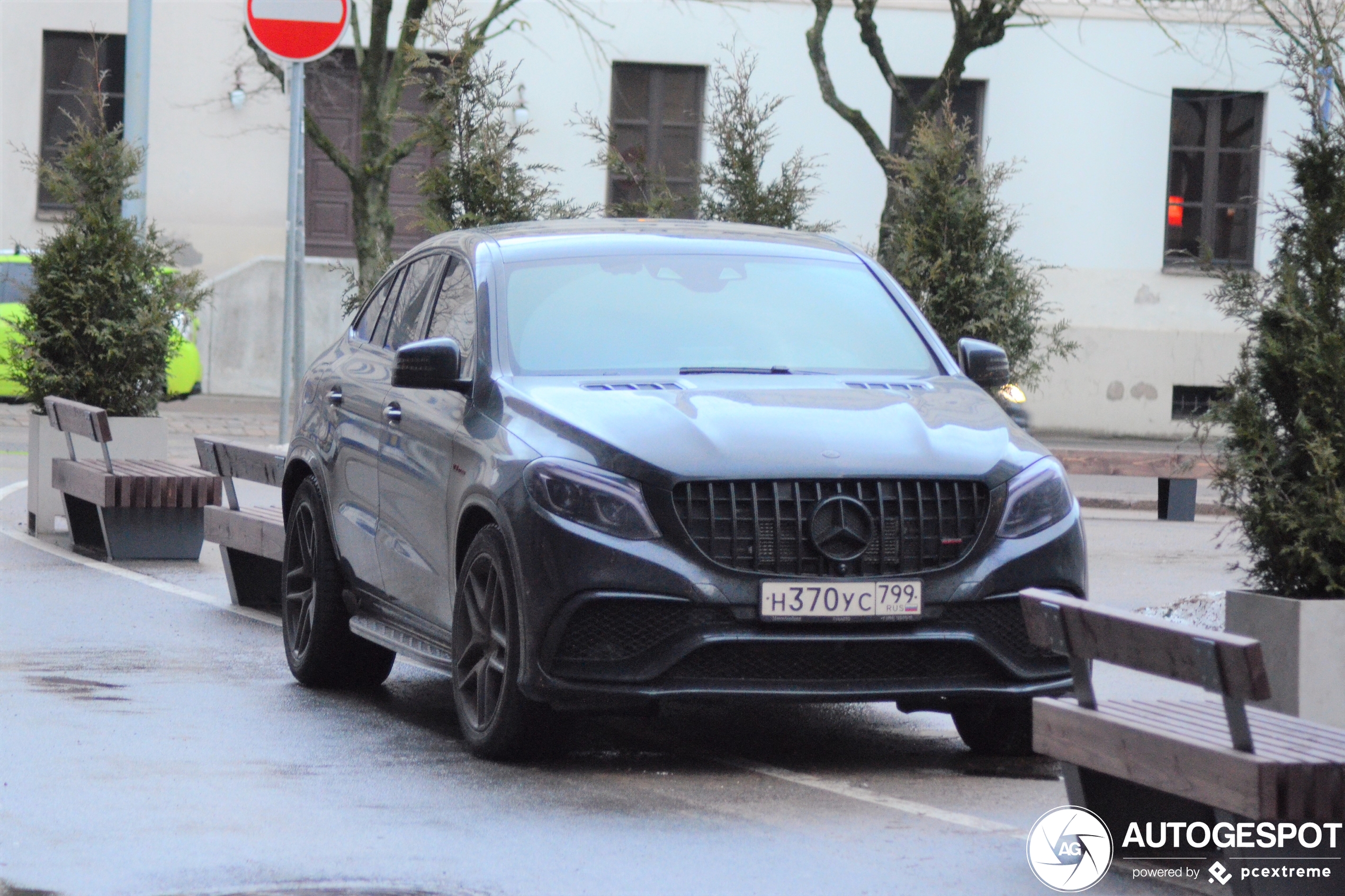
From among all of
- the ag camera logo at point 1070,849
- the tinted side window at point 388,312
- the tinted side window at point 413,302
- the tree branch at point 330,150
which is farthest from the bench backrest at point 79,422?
the tree branch at point 330,150

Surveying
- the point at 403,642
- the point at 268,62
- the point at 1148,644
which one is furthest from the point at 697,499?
the point at 268,62

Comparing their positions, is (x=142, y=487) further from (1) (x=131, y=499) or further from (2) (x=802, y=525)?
(2) (x=802, y=525)

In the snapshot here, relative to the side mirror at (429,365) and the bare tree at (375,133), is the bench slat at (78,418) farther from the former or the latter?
the bare tree at (375,133)

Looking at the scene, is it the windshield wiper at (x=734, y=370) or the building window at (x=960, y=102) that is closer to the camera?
the windshield wiper at (x=734, y=370)

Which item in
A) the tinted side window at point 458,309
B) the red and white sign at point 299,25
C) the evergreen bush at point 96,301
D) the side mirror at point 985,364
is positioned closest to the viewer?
the tinted side window at point 458,309

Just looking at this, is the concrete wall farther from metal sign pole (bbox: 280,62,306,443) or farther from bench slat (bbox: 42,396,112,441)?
bench slat (bbox: 42,396,112,441)

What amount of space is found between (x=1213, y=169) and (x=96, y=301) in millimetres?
A: 19373

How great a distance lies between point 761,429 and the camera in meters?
6.81

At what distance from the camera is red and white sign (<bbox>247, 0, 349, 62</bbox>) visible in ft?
49.6

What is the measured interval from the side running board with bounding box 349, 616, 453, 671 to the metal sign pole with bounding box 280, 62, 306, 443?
293 inches

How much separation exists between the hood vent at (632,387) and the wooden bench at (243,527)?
385 cm

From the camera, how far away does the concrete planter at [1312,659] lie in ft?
23.9

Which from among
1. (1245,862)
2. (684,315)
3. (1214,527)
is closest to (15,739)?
(684,315)

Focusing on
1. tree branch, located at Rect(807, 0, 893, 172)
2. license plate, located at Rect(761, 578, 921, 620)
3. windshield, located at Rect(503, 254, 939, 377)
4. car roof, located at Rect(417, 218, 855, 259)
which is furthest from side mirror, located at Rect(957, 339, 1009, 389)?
tree branch, located at Rect(807, 0, 893, 172)
